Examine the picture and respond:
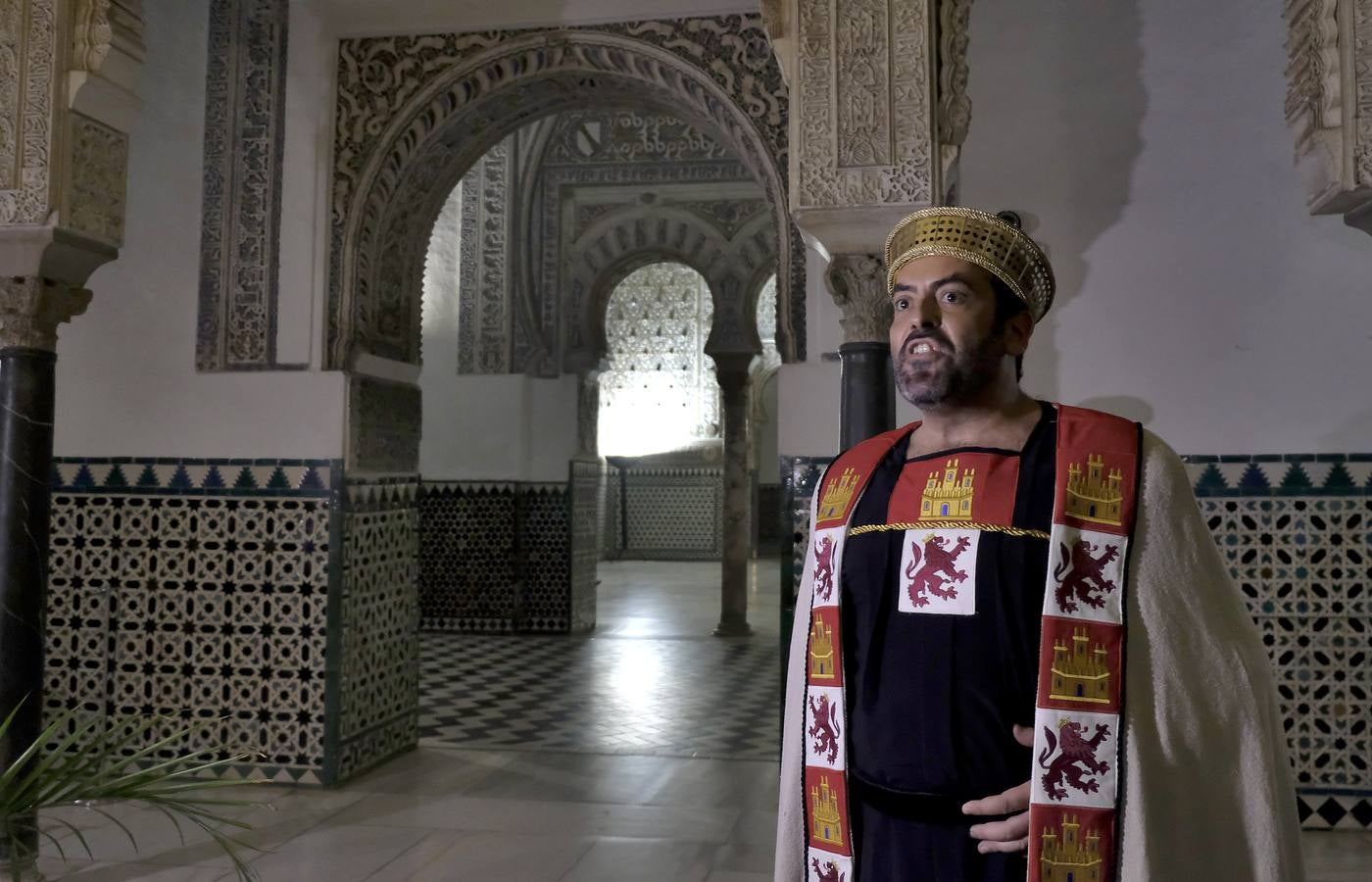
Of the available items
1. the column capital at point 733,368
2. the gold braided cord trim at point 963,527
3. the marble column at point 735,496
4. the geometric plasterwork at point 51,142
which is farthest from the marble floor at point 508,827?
the column capital at point 733,368

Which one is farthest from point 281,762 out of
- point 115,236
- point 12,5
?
point 12,5

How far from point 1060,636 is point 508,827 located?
7.89 feet

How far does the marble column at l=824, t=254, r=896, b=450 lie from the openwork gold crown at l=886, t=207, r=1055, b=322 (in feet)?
4.19

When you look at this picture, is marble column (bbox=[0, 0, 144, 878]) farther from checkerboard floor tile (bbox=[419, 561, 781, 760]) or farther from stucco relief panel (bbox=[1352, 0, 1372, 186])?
stucco relief panel (bbox=[1352, 0, 1372, 186])

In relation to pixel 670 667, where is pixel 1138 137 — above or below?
above

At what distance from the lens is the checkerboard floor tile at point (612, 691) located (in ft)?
14.1

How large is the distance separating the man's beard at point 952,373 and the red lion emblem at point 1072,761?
0.37m

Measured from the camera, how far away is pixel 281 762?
3609mm

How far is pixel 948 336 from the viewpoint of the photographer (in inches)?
47.9

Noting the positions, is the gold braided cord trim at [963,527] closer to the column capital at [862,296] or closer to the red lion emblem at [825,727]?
the red lion emblem at [825,727]

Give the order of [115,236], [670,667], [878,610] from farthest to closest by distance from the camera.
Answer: [670,667] → [115,236] → [878,610]

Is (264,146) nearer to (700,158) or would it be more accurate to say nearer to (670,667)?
(670,667)

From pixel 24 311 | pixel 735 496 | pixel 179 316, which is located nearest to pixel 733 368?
pixel 735 496

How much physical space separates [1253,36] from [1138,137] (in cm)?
43
